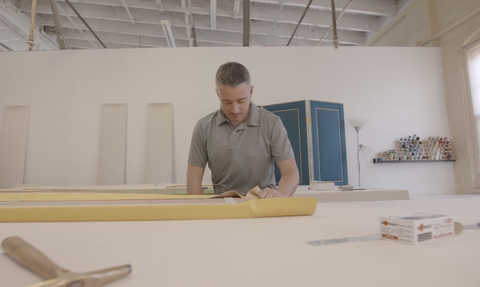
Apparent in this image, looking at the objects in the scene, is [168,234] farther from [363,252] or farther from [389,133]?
[389,133]

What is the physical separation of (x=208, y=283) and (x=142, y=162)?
14.1 feet

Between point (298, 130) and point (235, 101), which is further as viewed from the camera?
point (298, 130)

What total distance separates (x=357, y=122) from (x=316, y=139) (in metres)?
0.69

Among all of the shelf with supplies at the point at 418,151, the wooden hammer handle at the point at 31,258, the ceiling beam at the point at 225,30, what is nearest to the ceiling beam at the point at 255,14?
the ceiling beam at the point at 225,30

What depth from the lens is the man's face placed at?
64.7 inches

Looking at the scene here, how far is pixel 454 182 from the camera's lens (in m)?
4.62

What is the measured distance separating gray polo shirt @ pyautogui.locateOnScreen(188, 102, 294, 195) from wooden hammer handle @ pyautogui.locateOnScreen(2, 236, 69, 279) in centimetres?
135

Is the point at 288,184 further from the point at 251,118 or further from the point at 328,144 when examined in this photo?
the point at 328,144

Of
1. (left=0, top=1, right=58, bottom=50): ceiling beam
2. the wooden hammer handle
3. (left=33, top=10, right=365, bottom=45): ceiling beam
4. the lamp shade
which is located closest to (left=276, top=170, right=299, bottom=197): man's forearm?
the wooden hammer handle

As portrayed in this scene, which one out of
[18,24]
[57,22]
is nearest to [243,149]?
[57,22]

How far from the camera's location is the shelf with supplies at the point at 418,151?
4.46m

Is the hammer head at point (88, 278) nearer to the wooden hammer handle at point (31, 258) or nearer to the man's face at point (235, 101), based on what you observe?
the wooden hammer handle at point (31, 258)

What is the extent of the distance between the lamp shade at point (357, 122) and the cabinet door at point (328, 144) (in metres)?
0.17

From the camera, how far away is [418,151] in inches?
177
